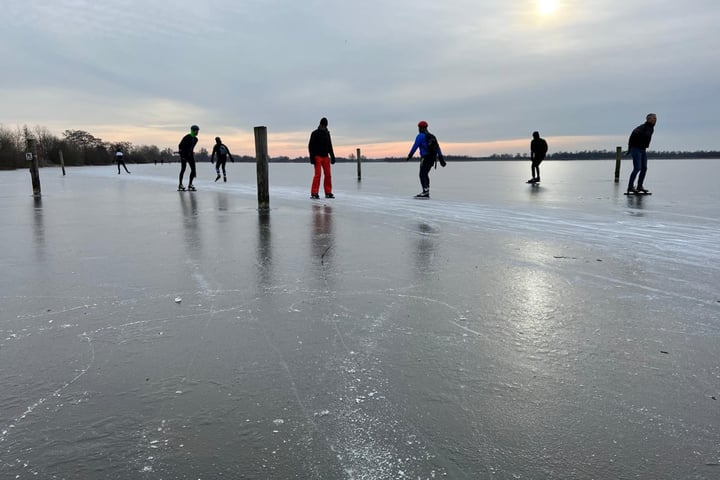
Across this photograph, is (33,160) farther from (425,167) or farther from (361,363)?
(361,363)

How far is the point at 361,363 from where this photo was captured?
99.4 inches

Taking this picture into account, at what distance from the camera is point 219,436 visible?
6.16 ft

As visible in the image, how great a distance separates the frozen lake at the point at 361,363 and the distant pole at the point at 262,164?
4701 mm

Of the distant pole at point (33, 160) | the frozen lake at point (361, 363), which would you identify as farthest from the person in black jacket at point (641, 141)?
the distant pole at point (33, 160)

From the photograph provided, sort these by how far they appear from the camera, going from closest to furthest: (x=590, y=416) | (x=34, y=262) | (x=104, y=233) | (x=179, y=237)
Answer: (x=590, y=416), (x=34, y=262), (x=179, y=237), (x=104, y=233)

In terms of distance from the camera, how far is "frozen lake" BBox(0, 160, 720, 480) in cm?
177

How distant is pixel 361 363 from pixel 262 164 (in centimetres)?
830

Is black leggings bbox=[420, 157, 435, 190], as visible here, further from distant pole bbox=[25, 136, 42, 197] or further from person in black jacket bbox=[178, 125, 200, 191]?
distant pole bbox=[25, 136, 42, 197]

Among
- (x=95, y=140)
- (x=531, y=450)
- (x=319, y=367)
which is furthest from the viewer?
(x=95, y=140)

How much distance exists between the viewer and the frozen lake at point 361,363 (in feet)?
5.79

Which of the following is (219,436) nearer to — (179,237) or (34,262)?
(34,262)

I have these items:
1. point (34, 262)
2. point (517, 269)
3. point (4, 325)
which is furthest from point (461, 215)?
point (4, 325)

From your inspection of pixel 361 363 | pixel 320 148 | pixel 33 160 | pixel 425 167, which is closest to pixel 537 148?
pixel 425 167

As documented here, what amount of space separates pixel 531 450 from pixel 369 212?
797 centimetres
